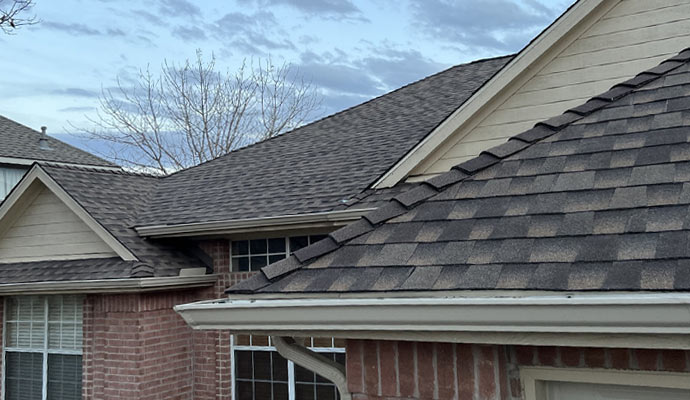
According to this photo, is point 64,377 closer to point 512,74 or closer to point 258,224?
point 258,224

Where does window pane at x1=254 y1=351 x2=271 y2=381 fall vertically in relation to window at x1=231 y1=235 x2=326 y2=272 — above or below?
below

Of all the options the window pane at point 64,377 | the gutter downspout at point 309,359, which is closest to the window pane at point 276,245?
the window pane at point 64,377

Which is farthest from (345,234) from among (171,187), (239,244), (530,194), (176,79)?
(176,79)

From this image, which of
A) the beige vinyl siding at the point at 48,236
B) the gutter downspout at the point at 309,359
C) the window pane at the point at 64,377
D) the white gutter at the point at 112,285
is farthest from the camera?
the beige vinyl siding at the point at 48,236

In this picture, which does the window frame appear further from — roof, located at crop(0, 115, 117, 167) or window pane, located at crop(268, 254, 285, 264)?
roof, located at crop(0, 115, 117, 167)

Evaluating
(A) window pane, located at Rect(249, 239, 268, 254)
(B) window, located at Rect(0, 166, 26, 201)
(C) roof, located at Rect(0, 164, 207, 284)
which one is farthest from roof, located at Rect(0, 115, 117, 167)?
(A) window pane, located at Rect(249, 239, 268, 254)

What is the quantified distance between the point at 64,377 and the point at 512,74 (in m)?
8.09

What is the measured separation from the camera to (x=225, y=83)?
29.7 metres

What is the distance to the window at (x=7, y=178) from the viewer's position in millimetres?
17062

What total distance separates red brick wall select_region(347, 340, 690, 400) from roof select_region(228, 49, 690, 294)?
1.23ft

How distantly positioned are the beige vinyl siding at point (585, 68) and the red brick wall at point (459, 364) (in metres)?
4.57

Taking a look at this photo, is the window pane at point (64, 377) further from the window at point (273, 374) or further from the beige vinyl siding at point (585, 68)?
the beige vinyl siding at point (585, 68)

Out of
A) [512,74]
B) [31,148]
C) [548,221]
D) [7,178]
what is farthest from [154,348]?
[31,148]

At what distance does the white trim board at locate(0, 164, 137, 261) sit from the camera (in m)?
9.51
